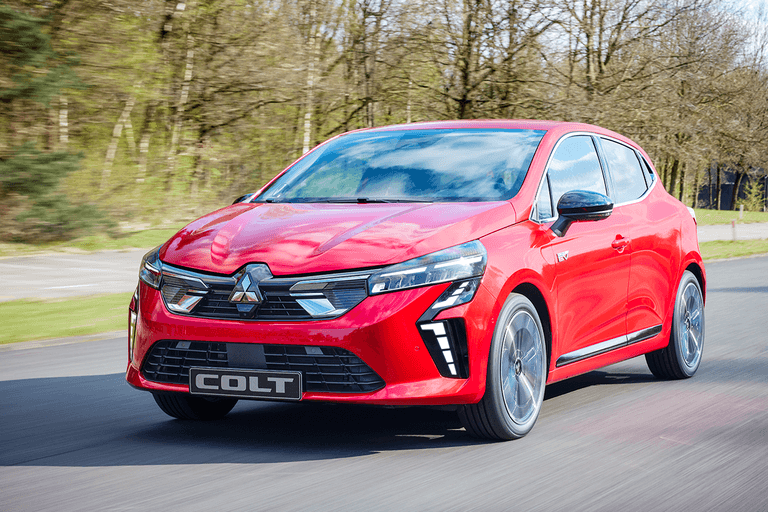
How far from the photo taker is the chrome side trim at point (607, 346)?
5.63m

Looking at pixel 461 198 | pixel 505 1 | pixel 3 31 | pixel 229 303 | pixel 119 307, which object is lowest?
pixel 119 307

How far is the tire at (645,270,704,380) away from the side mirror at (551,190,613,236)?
1.83 meters

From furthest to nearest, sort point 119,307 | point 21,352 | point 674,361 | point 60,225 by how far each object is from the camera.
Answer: point 60,225 → point 119,307 → point 21,352 → point 674,361

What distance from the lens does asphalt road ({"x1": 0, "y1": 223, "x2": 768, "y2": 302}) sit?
45.2 ft

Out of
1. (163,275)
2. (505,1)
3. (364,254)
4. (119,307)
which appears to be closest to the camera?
(364,254)

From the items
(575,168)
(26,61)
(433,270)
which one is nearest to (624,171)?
(575,168)

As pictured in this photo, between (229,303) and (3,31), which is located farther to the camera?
(3,31)

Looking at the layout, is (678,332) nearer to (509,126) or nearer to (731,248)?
(509,126)

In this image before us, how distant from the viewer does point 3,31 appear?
16.5 metres

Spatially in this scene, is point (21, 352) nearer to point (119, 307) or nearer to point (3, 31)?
point (119, 307)

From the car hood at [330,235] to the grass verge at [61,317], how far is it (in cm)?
503

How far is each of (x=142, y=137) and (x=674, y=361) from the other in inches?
779

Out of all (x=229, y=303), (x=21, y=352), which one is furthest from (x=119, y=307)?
(x=229, y=303)

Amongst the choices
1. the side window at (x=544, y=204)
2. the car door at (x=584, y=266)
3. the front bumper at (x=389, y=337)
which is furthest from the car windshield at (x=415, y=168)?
the front bumper at (x=389, y=337)
